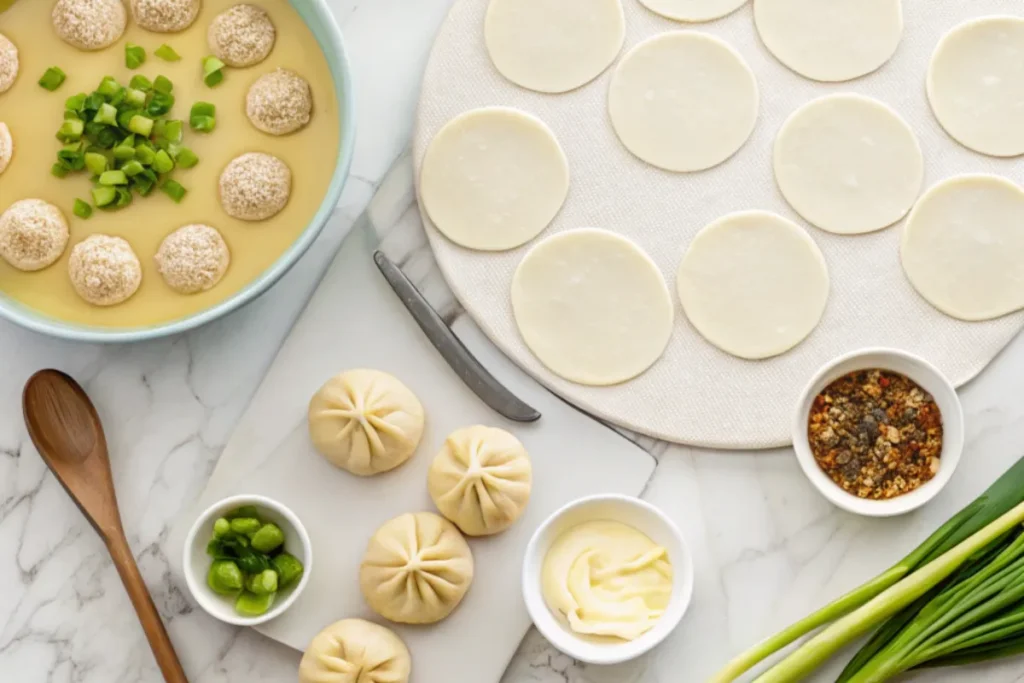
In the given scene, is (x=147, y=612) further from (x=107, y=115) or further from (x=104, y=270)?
(x=107, y=115)

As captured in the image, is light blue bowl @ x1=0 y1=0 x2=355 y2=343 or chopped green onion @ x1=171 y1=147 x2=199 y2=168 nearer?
light blue bowl @ x1=0 y1=0 x2=355 y2=343

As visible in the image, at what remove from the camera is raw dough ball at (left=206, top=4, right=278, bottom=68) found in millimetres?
1491

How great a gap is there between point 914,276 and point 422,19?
2.89 feet

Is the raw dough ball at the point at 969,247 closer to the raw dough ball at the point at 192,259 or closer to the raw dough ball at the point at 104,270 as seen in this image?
the raw dough ball at the point at 192,259

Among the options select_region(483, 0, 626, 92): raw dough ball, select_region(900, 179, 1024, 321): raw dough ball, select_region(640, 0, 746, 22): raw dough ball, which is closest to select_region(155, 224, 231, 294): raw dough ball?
select_region(483, 0, 626, 92): raw dough ball

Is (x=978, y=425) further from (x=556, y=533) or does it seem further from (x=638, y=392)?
(x=556, y=533)

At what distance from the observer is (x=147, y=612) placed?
1.49 metres

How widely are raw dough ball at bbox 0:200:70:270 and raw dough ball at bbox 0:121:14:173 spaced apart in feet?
0.20

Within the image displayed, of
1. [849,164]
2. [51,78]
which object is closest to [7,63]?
[51,78]

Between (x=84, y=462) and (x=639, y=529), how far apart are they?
0.85 metres

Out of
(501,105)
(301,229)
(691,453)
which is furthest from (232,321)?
(691,453)

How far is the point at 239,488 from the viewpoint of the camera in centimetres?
152

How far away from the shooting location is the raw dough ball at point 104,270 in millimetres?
1447

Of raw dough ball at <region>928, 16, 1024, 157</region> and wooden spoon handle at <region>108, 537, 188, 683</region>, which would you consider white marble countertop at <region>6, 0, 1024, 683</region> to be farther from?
raw dough ball at <region>928, 16, 1024, 157</region>
